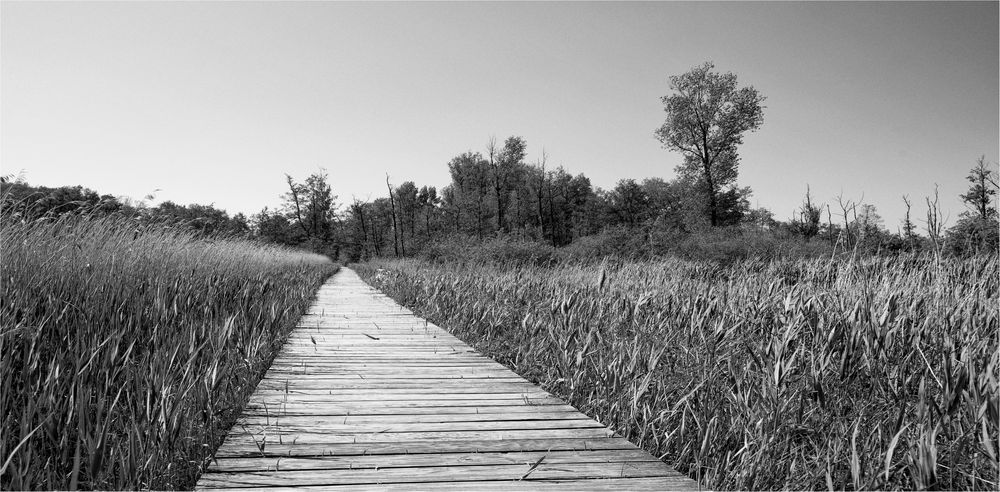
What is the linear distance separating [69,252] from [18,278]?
3.92ft

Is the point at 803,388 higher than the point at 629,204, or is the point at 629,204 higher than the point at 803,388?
the point at 629,204

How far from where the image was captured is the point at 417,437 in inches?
99.7

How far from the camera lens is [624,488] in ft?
6.57

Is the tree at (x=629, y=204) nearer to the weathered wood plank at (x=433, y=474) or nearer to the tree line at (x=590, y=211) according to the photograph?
the tree line at (x=590, y=211)

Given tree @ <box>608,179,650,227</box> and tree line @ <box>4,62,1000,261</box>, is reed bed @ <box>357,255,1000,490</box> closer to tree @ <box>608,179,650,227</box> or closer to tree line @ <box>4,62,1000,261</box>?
tree line @ <box>4,62,1000,261</box>

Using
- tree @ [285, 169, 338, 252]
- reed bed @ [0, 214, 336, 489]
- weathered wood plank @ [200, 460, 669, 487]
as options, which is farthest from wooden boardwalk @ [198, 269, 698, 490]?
tree @ [285, 169, 338, 252]

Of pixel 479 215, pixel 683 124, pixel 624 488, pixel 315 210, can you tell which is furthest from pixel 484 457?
pixel 315 210

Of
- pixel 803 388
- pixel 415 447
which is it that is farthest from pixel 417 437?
pixel 803 388

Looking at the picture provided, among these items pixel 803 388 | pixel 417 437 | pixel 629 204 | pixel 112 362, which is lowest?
pixel 417 437

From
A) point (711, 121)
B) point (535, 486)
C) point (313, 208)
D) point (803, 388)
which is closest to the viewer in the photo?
point (535, 486)

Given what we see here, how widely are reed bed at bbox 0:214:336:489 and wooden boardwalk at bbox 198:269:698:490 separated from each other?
206mm

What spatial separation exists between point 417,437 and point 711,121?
31.4m

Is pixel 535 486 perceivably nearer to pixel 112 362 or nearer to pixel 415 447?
pixel 415 447

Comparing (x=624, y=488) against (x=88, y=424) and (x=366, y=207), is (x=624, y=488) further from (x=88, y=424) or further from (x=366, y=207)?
(x=366, y=207)
